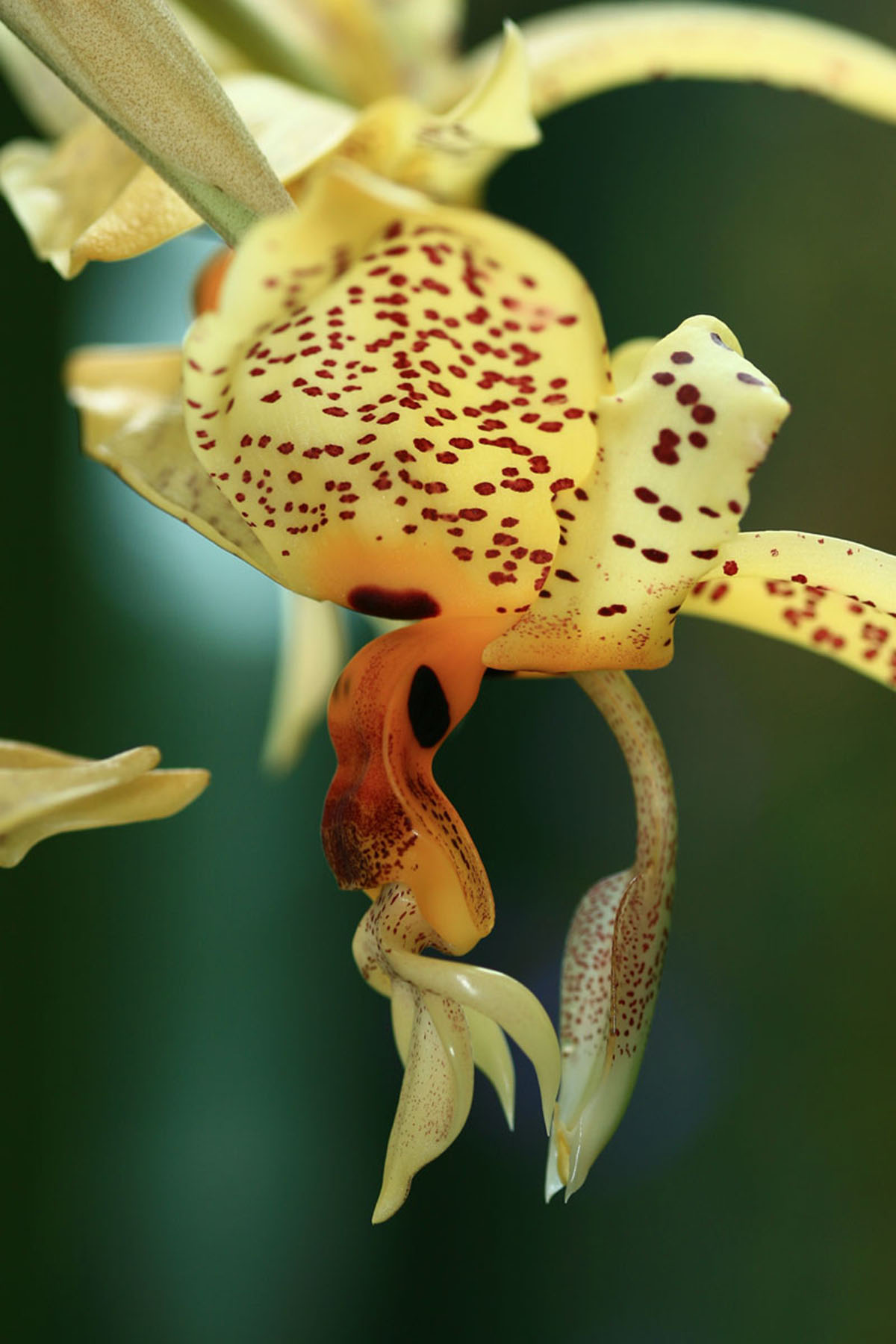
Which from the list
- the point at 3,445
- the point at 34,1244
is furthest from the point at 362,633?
the point at 34,1244

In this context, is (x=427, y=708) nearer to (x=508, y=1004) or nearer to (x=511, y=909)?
(x=508, y=1004)

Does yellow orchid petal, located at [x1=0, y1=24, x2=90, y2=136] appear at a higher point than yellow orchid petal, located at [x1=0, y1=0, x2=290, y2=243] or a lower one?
higher

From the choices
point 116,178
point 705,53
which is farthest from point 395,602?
point 705,53

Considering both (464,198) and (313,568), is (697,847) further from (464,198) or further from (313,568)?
(313,568)

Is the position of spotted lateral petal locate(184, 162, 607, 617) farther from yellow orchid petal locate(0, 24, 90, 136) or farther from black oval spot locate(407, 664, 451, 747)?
yellow orchid petal locate(0, 24, 90, 136)

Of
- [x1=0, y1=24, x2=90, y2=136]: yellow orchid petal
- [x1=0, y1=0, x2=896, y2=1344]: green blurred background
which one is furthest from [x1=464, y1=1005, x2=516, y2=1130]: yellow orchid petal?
[x1=0, y1=0, x2=896, y2=1344]: green blurred background
